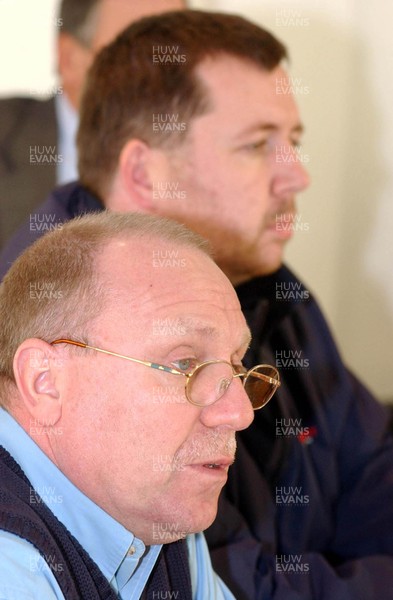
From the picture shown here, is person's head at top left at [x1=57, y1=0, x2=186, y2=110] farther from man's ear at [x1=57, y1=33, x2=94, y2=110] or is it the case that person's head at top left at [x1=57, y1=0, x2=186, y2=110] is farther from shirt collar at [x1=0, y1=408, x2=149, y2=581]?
shirt collar at [x1=0, y1=408, x2=149, y2=581]

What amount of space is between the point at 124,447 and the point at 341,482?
37.3 inches

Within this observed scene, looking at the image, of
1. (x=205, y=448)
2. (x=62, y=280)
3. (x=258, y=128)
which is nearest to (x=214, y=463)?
(x=205, y=448)

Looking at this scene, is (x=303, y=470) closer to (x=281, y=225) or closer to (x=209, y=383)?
(x=281, y=225)

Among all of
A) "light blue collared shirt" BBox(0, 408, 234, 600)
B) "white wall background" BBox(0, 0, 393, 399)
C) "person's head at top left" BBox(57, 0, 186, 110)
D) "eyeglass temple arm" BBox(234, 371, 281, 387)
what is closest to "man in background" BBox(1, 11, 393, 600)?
"eyeglass temple arm" BBox(234, 371, 281, 387)

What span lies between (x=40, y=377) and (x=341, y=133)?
2.05 meters

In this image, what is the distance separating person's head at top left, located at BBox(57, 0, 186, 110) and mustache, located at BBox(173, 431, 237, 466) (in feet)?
5.85

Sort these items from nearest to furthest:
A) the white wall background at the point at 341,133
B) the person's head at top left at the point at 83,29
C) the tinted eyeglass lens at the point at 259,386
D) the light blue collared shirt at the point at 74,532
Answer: the light blue collared shirt at the point at 74,532
the tinted eyeglass lens at the point at 259,386
the person's head at top left at the point at 83,29
the white wall background at the point at 341,133

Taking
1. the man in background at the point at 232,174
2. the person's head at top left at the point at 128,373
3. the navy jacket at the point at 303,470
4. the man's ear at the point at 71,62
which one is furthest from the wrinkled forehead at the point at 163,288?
the man's ear at the point at 71,62

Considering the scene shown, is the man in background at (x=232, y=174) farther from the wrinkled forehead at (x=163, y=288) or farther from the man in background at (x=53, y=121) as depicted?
the man in background at (x=53, y=121)

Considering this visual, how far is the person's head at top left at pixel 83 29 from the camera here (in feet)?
8.46

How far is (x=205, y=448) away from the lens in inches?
38.6

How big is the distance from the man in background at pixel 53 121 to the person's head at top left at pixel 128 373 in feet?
5.26

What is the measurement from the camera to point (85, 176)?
5.62 feet

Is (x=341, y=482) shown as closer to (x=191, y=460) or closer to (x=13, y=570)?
(x=191, y=460)
